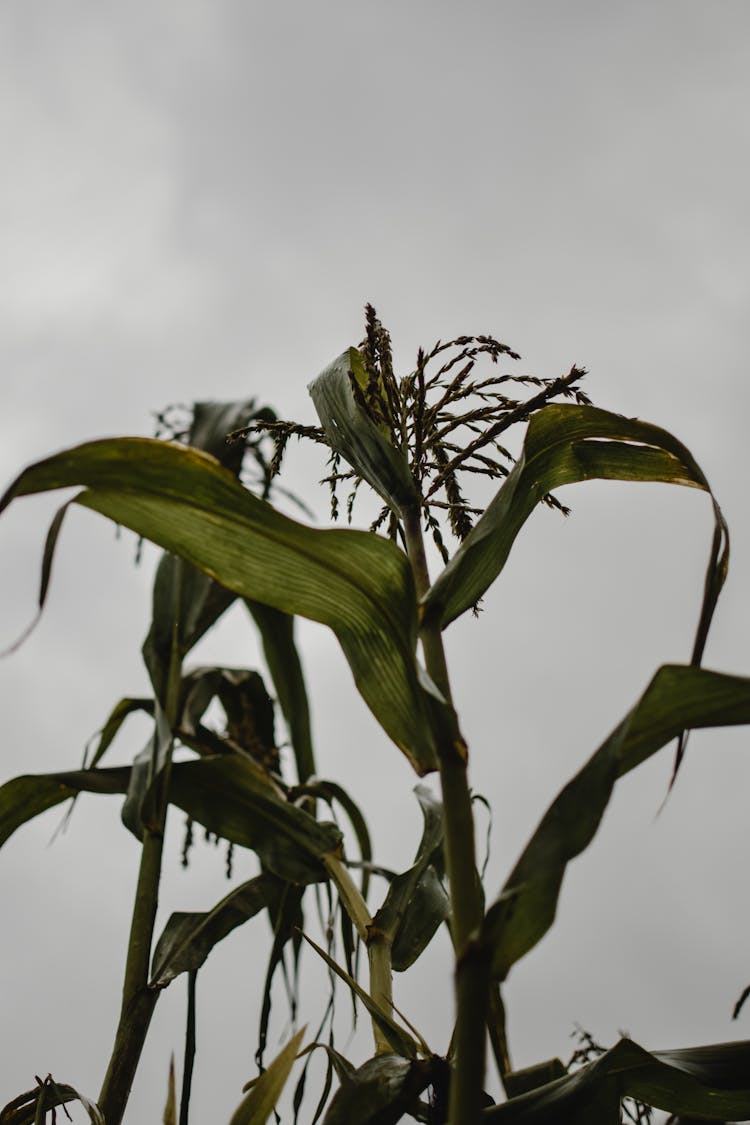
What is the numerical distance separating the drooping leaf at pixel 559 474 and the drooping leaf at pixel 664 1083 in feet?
1.21

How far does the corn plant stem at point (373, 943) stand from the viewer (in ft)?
2.87

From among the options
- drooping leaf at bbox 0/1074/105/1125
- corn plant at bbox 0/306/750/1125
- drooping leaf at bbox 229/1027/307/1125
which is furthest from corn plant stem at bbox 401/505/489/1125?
drooping leaf at bbox 0/1074/105/1125

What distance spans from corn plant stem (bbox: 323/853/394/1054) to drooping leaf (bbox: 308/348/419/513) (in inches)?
19.4

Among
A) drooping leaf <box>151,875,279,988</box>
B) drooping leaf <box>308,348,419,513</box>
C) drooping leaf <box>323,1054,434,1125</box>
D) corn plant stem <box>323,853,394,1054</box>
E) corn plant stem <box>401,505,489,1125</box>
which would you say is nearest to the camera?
corn plant stem <box>401,505,489,1125</box>

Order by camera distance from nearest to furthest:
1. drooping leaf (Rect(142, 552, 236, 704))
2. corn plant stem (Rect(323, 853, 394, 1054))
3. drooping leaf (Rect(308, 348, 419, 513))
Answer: drooping leaf (Rect(308, 348, 419, 513))
corn plant stem (Rect(323, 853, 394, 1054))
drooping leaf (Rect(142, 552, 236, 704))

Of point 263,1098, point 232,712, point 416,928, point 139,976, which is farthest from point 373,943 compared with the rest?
point 232,712

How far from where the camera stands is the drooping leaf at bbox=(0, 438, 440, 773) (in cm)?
65

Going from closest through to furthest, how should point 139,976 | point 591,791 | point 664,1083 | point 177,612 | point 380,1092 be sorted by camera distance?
point 591,791, point 380,1092, point 664,1083, point 139,976, point 177,612

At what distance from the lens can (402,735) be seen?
680 mm

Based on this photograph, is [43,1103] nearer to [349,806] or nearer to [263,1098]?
[263,1098]

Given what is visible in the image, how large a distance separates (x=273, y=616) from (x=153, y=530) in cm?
81

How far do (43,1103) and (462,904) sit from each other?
0.59 m

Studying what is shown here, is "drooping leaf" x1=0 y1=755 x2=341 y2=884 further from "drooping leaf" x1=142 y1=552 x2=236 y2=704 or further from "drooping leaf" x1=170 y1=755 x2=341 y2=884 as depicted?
"drooping leaf" x1=142 y1=552 x2=236 y2=704

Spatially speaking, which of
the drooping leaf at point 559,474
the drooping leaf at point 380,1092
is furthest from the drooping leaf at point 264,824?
the drooping leaf at point 559,474
